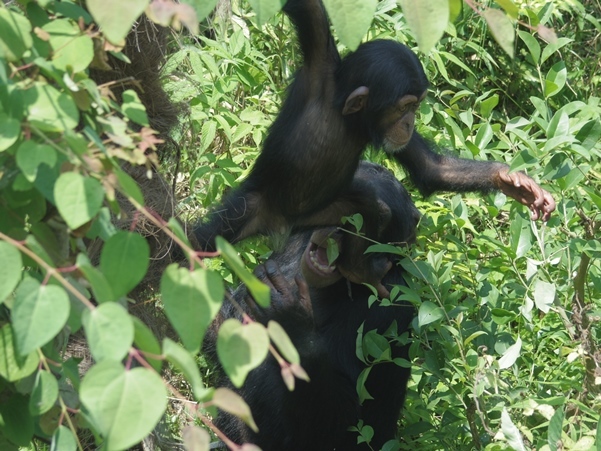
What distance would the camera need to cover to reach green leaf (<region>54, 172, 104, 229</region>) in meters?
1.18

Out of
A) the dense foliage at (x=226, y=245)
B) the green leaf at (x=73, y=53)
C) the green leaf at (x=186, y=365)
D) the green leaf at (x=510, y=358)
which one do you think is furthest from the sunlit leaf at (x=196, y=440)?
the green leaf at (x=510, y=358)

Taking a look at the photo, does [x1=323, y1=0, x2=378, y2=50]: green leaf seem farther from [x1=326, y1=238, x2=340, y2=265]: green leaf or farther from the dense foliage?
[x1=326, y1=238, x2=340, y2=265]: green leaf

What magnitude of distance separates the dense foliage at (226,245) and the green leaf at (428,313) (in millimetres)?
10

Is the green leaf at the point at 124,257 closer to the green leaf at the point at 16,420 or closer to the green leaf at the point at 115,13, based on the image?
the green leaf at the point at 115,13

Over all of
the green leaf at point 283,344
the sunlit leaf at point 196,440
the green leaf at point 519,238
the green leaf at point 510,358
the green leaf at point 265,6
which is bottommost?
the green leaf at point 510,358

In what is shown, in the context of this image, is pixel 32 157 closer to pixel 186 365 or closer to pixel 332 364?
pixel 186 365

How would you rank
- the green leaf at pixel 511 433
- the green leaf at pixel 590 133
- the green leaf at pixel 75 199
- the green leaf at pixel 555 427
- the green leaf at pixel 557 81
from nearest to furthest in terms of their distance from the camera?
the green leaf at pixel 75 199 → the green leaf at pixel 555 427 → the green leaf at pixel 511 433 → the green leaf at pixel 590 133 → the green leaf at pixel 557 81

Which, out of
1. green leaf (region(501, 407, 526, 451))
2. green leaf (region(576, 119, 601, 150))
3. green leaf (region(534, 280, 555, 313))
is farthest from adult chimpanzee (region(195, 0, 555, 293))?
green leaf (region(501, 407, 526, 451))

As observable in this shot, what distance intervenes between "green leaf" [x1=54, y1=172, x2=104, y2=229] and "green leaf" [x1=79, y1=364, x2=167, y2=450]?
0.20m

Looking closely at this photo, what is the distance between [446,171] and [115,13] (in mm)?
3051

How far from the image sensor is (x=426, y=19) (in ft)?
4.36

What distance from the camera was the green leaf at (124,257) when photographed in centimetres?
121

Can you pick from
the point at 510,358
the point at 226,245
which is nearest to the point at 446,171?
the point at 510,358

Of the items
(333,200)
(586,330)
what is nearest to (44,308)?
(586,330)
